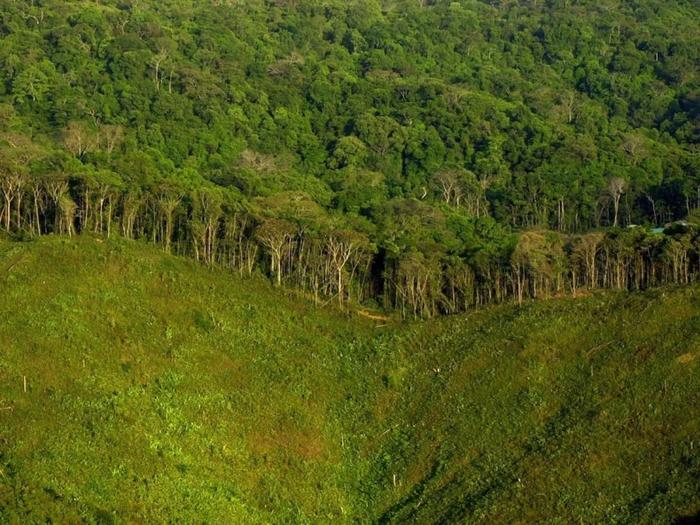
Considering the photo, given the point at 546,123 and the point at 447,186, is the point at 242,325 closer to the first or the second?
the point at 447,186

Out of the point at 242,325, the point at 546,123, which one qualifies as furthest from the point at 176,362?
the point at 546,123

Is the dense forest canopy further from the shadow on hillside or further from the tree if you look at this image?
the shadow on hillside

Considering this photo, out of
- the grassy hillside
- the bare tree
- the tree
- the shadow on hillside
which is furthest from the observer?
the bare tree

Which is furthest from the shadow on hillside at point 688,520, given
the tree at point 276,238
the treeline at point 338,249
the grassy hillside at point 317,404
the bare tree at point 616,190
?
the bare tree at point 616,190

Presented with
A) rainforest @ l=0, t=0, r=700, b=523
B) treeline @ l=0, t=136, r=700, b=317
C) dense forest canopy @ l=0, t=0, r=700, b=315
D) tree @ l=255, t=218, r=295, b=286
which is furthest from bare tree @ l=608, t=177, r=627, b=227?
tree @ l=255, t=218, r=295, b=286

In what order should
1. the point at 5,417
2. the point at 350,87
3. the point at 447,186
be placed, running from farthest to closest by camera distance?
the point at 350,87
the point at 447,186
the point at 5,417

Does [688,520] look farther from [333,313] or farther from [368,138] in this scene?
[368,138]
